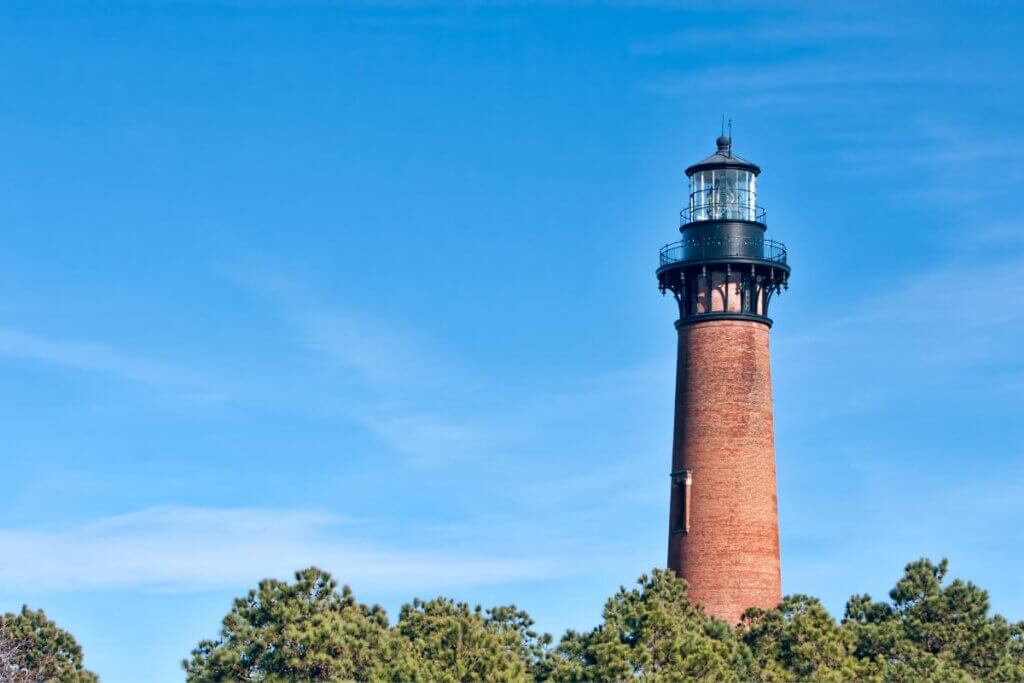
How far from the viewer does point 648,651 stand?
293 ft

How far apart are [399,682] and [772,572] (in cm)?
2392

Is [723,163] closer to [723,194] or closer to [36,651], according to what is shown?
[723,194]

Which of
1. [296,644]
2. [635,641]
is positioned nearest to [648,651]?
[635,641]

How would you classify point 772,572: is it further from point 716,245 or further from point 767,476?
point 716,245

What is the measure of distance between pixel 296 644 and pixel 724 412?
84.0ft

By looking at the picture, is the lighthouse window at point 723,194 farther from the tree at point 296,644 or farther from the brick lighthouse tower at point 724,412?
the tree at point 296,644

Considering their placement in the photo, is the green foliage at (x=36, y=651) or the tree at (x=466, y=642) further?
the green foliage at (x=36, y=651)

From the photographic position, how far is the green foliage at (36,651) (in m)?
103

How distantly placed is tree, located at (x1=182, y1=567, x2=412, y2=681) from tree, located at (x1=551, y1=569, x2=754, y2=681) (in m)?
7.43

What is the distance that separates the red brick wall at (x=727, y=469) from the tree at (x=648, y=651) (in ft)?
25.6

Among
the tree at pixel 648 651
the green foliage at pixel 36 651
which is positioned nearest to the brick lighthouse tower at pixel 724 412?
the tree at pixel 648 651

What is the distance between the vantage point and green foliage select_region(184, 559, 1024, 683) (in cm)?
8769

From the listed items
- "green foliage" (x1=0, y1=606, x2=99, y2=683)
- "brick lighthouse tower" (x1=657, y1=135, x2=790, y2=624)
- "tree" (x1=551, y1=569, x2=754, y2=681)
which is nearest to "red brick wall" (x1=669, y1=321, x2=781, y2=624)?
"brick lighthouse tower" (x1=657, y1=135, x2=790, y2=624)

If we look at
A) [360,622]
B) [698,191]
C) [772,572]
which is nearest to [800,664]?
[772,572]
